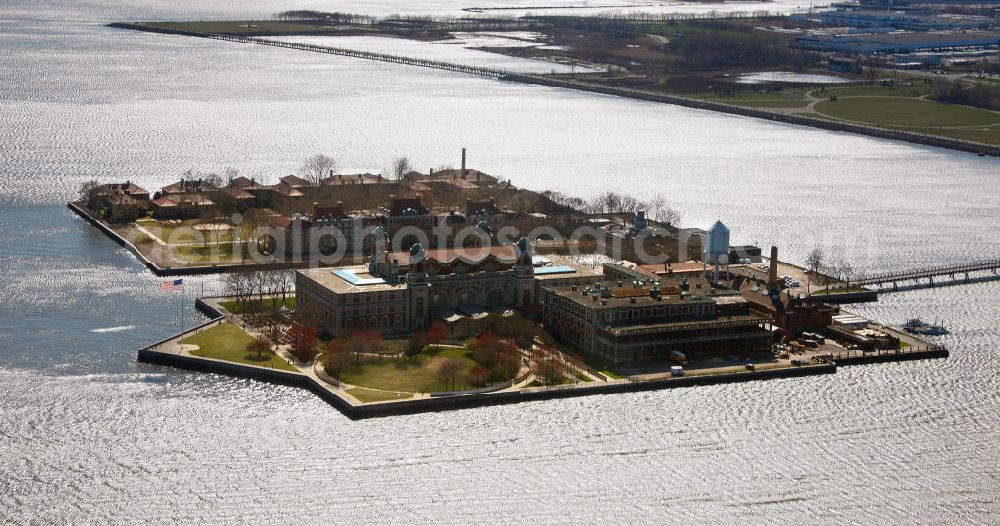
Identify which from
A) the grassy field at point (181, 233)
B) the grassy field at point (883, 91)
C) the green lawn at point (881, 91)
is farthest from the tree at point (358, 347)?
the grassy field at point (883, 91)

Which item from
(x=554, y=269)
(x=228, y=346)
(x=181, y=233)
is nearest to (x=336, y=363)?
(x=228, y=346)

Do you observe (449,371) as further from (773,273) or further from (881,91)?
(881,91)

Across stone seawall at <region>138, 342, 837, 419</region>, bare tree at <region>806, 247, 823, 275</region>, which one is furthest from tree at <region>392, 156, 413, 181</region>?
stone seawall at <region>138, 342, 837, 419</region>

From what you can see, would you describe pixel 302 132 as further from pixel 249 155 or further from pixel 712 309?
pixel 712 309

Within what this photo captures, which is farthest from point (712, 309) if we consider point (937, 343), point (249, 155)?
point (249, 155)

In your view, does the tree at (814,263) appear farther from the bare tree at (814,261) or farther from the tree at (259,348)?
the tree at (259,348)

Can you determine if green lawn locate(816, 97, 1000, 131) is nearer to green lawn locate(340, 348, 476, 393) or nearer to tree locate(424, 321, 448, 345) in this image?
tree locate(424, 321, 448, 345)

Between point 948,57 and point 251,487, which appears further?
point 948,57
